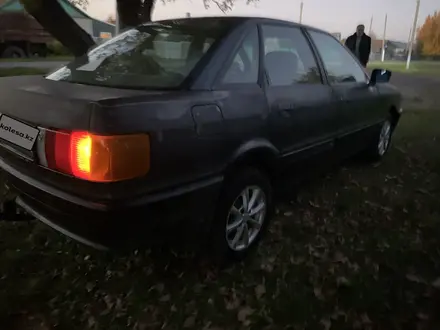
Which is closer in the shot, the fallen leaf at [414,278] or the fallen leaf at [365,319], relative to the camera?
the fallen leaf at [365,319]

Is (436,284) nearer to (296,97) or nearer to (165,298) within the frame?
(296,97)

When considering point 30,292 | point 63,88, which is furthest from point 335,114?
point 30,292

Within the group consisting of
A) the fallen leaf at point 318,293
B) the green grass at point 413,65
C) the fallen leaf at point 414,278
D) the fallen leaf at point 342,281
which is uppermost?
the fallen leaf at point 318,293

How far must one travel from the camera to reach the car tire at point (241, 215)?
2566 mm

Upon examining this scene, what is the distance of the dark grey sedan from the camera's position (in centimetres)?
196

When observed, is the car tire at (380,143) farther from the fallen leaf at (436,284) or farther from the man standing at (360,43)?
the man standing at (360,43)

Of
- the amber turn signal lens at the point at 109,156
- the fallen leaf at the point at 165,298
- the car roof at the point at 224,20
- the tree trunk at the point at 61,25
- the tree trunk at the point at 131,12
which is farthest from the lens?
the tree trunk at the point at 131,12

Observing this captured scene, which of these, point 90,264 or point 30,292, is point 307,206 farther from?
point 30,292

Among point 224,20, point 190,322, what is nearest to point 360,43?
point 224,20

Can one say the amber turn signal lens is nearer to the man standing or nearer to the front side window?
the front side window

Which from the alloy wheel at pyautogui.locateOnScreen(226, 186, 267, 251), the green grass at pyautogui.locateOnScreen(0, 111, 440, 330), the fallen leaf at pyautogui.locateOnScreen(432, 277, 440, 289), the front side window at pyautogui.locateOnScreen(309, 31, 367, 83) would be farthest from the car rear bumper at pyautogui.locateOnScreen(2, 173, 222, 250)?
the front side window at pyautogui.locateOnScreen(309, 31, 367, 83)

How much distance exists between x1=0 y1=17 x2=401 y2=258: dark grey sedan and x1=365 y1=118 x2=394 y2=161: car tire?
152 cm

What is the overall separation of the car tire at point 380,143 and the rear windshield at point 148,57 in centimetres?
286

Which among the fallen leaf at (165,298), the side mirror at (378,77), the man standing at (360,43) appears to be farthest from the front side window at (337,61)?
the man standing at (360,43)
